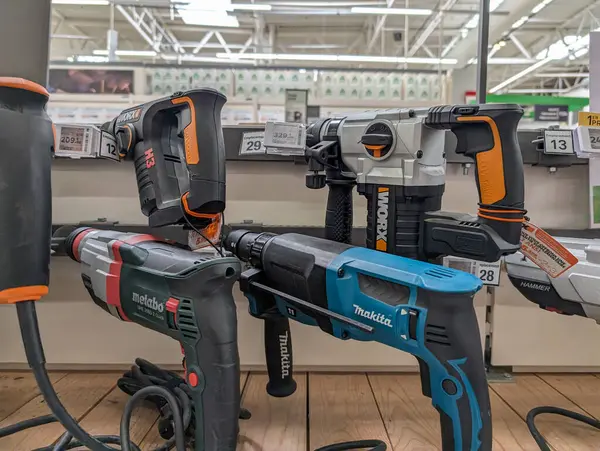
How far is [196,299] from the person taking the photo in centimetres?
50

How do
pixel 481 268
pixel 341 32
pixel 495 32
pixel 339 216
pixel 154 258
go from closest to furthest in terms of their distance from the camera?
pixel 154 258 → pixel 339 216 → pixel 481 268 → pixel 495 32 → pixel 341 32

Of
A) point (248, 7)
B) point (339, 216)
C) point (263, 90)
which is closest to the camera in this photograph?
point (339, 216)

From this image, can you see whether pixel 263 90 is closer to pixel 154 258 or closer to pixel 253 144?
pixel 253 144

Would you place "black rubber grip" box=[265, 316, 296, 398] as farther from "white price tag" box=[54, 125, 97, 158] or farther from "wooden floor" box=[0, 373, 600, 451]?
"white price tag" box=[54, 125, 97, 158]

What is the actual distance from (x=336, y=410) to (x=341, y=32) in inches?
189

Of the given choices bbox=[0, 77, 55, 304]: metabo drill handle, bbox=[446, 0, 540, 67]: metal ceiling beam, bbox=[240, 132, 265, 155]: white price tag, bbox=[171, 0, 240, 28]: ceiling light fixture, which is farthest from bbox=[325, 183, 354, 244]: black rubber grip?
bbox=[446, 0, 540, 67]: metal ceiling beam

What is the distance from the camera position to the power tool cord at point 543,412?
0.63 metres

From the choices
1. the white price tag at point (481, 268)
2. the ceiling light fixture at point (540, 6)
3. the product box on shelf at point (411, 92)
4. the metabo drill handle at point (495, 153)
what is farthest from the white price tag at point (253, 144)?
the ceiling light fixture at point (540, 6)

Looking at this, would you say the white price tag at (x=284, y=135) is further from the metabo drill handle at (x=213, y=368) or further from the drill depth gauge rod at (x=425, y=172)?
the metabo drill handle at (x=213, y=368)

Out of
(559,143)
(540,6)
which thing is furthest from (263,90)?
(540,6)

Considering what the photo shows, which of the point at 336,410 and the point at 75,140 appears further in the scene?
the point at 336,410

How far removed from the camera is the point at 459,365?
433mm

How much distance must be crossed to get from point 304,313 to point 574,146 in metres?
0.57

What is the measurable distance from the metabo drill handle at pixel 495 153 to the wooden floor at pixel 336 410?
0.36 metres
